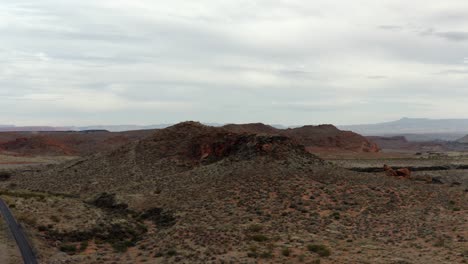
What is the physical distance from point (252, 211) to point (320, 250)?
828 centimetres

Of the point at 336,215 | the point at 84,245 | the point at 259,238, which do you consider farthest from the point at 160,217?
the point at 336,215

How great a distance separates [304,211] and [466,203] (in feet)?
40.2

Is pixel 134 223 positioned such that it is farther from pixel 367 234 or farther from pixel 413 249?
pixel 413 249

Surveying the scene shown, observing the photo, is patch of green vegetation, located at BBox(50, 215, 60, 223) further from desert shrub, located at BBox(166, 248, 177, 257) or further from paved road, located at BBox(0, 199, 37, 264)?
desert shrub, located at BBox(166, 248, 177, 257)

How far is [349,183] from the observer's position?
114ft

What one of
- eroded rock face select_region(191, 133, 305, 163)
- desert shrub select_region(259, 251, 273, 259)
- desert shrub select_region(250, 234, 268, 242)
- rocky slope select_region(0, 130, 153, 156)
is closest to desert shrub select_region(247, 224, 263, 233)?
desert shrub select_region(250, 234, 268, 242)

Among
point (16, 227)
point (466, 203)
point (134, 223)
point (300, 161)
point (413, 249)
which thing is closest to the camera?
point (413, 249)

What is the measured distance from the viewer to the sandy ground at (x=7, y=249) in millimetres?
18619

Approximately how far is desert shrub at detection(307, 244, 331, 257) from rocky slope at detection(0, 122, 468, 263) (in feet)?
0.15

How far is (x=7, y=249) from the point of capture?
20016 millimetres

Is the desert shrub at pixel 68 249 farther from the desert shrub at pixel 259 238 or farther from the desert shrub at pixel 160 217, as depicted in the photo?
the desert shrub at pixel 259 238

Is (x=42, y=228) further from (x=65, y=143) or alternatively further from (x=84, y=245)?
(x=65, y=143)

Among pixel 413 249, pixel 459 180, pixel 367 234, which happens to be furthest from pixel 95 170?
pixel 459 180

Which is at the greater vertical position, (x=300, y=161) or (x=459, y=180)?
(x=300, y=161)
